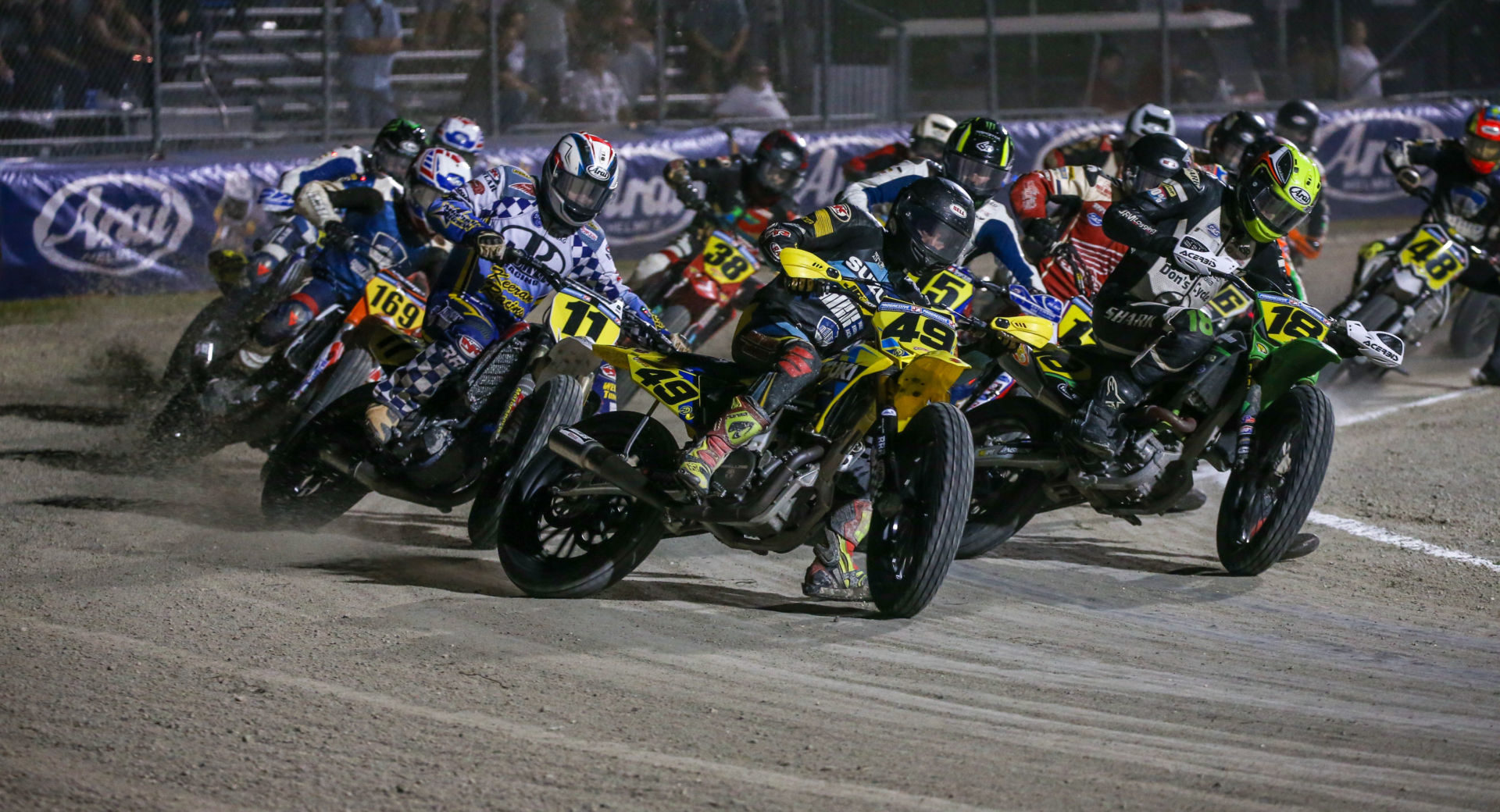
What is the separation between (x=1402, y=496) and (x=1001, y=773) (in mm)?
4966

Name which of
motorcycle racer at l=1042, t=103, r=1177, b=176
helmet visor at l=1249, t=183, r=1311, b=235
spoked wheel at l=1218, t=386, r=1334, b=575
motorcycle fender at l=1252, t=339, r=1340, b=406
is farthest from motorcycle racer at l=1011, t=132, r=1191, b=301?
spoked wheel at l=1218, t=386, r=1334, b=575

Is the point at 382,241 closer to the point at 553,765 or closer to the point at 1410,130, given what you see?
the point at 553,765

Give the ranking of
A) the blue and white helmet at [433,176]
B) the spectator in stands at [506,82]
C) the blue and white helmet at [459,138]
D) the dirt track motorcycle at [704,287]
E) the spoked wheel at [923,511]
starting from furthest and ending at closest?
the spectator in stands at [506,82] → the dirt track motorcycle at [704,287] → the blue and white helmet at [459,138] → the blue and white helmet at [433,176] → the spoked wheel at [923,511]

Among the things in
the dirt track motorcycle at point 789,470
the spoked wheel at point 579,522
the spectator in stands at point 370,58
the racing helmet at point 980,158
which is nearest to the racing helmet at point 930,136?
the racing helmet at point 980,158

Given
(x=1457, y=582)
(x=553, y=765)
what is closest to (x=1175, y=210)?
(x=1457, y=582)

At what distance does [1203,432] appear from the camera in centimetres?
669

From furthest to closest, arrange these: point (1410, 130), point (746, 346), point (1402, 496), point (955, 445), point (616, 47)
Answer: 1. point (1410, 130)
2. point (616, 47)
3. point (1402, 496)
4. point (746, 346)
5. point (955, 445)

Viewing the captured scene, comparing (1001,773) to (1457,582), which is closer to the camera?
(1001,773)

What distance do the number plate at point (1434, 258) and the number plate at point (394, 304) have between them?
7035 millimetres

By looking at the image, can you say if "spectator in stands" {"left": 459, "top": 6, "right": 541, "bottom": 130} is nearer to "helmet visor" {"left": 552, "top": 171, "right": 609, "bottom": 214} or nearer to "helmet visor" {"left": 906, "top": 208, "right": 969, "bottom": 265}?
"helmet visor" {"left": 552, "top": 171, "right": 609, "bottom": 214}

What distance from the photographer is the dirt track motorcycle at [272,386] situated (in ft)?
25.9

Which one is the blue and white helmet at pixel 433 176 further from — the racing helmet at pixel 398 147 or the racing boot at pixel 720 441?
the racing boot at pixel 720 441

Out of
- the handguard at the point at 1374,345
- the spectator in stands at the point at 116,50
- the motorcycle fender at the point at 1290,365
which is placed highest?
the spectator in stands at the point at 116,50

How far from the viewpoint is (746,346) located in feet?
19.5
